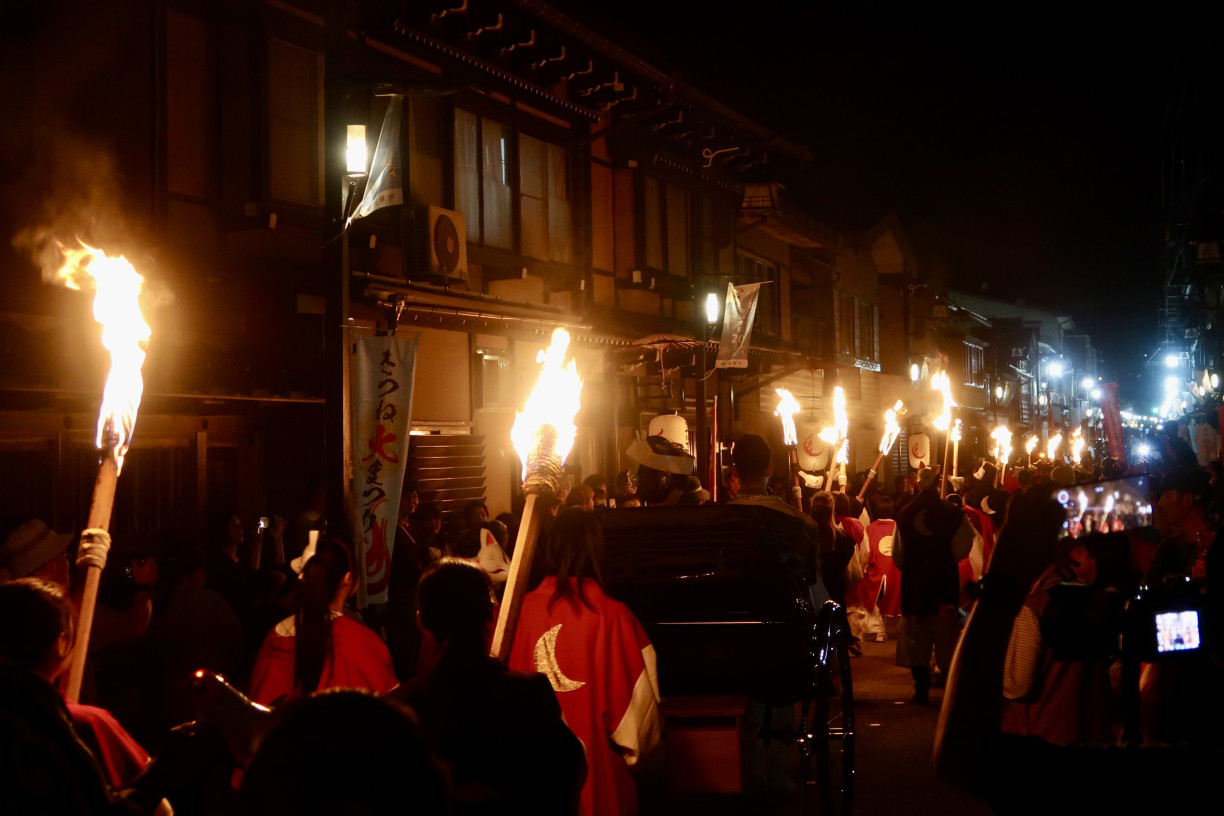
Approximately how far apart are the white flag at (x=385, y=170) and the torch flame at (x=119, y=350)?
518cm

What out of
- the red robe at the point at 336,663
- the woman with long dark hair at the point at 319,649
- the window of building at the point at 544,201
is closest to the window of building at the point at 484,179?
the window of building at the point at 544,201

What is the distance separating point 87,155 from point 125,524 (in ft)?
12.7

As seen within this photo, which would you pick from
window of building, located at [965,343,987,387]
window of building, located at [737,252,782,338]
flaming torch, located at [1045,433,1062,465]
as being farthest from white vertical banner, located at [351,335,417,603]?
window of building, located at [965,343,987,387]

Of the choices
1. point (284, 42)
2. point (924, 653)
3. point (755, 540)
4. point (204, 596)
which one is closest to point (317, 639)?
point (204, 596)

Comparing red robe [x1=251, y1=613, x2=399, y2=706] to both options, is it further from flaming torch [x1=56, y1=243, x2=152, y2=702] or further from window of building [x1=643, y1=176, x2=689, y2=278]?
window of building [x1=643, y1=176, x2=689, y2=278]

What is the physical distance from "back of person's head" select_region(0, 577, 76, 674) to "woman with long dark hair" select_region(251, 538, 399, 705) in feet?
5.60

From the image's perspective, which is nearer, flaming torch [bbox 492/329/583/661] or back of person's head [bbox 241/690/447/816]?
back of person's head [bbox 241/690/447/816]

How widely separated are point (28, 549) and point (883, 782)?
20.5 feet

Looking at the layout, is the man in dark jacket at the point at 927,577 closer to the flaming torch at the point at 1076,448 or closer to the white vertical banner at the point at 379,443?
the white vertical banner at the point at 379,443

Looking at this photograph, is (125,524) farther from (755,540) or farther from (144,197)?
(755,540)

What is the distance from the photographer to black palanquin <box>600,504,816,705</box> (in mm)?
7891

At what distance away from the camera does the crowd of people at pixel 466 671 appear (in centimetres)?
228

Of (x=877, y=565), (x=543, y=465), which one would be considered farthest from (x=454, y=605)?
(x=877, y=565)

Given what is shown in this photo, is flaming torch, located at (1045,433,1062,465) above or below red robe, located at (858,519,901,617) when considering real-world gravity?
above
